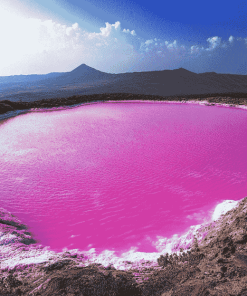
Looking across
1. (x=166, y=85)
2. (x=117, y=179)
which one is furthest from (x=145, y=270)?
(x=166, y=85)

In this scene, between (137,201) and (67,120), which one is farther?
(67,120)

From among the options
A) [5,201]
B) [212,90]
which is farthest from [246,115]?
[212,90]

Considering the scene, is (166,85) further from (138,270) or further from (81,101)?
(138,270)

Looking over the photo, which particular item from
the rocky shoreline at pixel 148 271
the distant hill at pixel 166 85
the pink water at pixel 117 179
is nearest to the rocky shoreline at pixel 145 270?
the rocky shoreline at pixel 148 271

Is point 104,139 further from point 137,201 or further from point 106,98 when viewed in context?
point 106,98

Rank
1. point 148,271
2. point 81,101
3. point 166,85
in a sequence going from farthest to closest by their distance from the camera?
point 166,85
point 81,101
point 148,271

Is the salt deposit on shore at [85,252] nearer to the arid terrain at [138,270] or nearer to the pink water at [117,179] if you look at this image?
the arid terrain at [138,270]

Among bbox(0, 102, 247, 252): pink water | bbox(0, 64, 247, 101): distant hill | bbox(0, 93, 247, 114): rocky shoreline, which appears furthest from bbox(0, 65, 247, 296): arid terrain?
bbox(0, 64, 247, 101): distant hill
